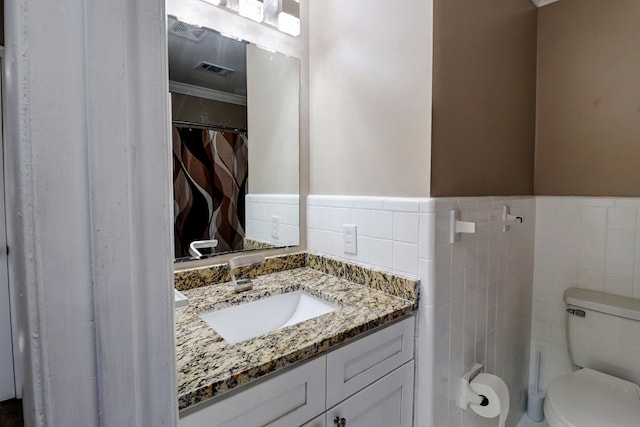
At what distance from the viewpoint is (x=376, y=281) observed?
116 cm

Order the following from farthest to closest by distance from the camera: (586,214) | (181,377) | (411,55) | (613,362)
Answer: (586,214) < (613,362) < (411,55) < (181,377)

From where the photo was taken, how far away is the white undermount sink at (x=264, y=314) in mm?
1027

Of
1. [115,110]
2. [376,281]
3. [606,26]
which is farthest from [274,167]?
[606,26]

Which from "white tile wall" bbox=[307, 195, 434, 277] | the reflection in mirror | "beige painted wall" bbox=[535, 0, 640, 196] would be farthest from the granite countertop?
"beige painted wall" bbox=[535, 0, 640, 196]

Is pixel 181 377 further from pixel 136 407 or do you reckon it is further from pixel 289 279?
pixel 289 279

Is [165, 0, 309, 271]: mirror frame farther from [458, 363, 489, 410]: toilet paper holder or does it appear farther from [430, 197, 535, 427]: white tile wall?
[458, 363, 489, 410]: toilet paper holder

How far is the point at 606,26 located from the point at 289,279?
1.79m

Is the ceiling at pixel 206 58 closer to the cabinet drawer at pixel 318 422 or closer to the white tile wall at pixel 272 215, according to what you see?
the white tile wall at pixel 272 215

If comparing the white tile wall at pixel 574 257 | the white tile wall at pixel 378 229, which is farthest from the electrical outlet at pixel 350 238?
the white tile wall at pixel 574 257

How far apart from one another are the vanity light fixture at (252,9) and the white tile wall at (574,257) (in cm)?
160

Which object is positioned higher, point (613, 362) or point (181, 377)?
point (181, 377)

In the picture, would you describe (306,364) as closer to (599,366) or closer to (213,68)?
(213,68)

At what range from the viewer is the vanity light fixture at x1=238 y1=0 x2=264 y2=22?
1.22 m

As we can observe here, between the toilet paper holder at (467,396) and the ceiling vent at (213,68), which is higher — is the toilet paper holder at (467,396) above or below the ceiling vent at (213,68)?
below
